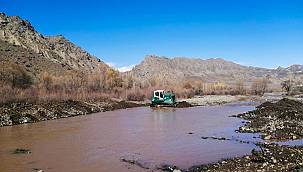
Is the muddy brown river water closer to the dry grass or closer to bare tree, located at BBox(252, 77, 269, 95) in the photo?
the dry grass

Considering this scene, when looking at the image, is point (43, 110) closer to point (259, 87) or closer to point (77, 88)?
point (77, 88)

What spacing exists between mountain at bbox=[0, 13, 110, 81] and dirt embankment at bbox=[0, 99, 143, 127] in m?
24.7

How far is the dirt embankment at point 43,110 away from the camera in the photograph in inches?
1467

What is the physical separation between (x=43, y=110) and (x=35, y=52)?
6309 centimetres

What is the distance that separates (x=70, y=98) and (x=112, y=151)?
36.4 meters

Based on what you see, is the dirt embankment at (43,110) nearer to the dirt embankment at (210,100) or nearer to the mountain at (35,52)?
the dirt embankment at (210,100)

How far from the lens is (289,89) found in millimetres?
101188

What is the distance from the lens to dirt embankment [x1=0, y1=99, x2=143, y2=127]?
3725 centimetres

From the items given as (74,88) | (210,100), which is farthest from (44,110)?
(210,100)

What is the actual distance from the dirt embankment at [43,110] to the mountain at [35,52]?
24.7 meters

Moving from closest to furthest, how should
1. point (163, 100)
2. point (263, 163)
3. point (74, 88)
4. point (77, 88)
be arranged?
point (263, 163)
point (163, 100)
point (74, 88)
point (77, 88)

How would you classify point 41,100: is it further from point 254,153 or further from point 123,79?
point 123,79

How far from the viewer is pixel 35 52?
10131 cm

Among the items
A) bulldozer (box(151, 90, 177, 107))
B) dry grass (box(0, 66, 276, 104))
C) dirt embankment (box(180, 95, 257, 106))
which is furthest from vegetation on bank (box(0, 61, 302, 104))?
bulldozer (box(151, 90, 177, 107))
